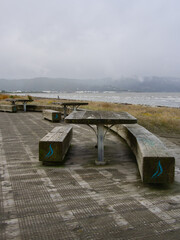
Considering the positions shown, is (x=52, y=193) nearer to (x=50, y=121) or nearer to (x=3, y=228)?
(x=3, y=228)

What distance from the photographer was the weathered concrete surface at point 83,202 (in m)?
2.72

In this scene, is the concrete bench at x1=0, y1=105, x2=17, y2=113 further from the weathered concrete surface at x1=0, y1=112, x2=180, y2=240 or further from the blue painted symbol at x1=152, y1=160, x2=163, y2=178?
the blue painted symbol at x1=152, y1=160, x2=163, y2=178

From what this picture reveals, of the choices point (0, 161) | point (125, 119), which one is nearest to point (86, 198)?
point (125, 119)

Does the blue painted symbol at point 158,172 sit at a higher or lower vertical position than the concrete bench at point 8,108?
lower

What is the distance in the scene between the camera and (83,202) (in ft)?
11.3

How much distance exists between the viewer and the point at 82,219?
9.73 feet

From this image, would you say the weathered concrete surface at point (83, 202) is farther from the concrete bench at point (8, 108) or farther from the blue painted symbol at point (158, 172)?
the concrete bench at point (8, 108)

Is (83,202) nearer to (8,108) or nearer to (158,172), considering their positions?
(158,172)

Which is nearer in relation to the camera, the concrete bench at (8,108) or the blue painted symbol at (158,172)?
the blue painted symbol at (158,172)

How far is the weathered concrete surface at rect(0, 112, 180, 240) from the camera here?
107 inches

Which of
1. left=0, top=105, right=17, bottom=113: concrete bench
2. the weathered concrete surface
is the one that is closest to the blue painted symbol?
the weathered concrete surface

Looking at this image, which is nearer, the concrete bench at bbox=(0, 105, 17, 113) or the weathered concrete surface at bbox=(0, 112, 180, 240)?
the weathered concrete surface at bbox=(0, 112, 180, 240)

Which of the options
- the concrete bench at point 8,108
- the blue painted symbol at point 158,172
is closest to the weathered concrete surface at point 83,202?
the blue painted symbol at point 158,172

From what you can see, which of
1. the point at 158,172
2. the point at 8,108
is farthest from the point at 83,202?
the point at 8,108
